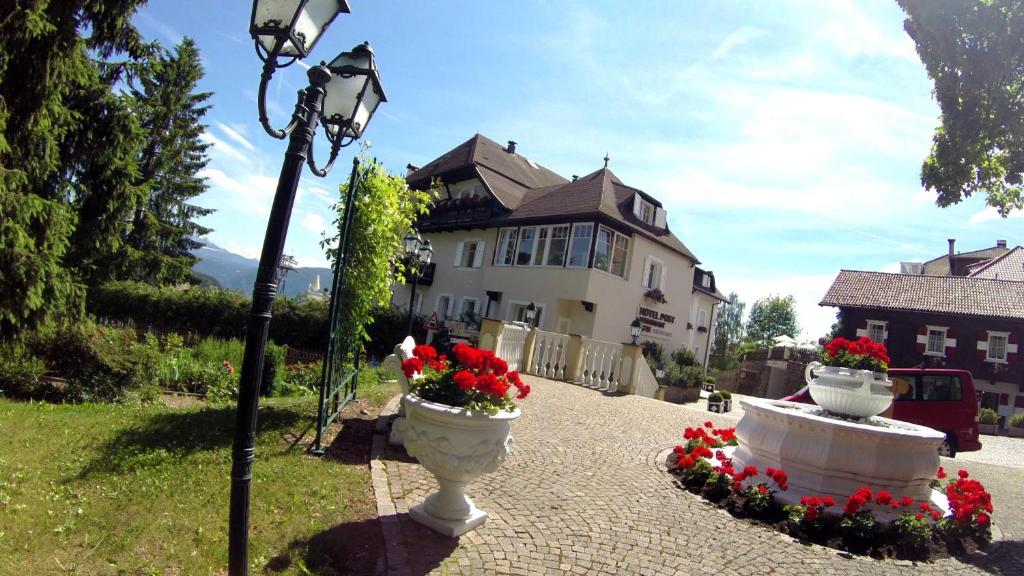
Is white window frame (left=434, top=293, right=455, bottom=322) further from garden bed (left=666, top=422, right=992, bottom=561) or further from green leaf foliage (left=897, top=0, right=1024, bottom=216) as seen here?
garden bed (left=666, top=422, right=992, bottom=561)

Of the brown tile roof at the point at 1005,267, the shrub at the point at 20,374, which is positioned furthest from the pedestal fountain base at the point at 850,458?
the brown tile roof at the point at 1005,267

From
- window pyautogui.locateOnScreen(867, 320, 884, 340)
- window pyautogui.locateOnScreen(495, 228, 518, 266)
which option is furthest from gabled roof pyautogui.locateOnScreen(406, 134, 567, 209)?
window pyautogui.locateOnScreen(867, 320, 884, 340)

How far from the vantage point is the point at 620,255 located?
2347 centimetres

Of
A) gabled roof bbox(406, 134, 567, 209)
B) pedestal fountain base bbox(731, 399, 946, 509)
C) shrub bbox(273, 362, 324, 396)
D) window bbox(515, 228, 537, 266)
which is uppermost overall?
gabled roof bbox(406, 134, 567, 209)

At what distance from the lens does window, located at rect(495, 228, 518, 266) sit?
25.2 metres

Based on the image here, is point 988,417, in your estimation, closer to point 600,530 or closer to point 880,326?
point 880,326

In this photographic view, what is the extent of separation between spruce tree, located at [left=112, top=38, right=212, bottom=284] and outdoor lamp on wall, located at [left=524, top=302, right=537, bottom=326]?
17.0 metres

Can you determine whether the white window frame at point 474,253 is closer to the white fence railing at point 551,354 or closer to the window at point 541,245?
the window at point 541,245

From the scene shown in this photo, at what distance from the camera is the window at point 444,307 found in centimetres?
2797

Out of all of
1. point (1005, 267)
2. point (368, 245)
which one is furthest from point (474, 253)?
point (1005, 267)

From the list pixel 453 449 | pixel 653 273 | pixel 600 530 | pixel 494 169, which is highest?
pixel 494 169

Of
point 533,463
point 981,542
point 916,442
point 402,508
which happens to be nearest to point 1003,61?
point 916,442

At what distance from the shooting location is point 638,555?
156 inches

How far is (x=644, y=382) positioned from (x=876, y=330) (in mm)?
22516
